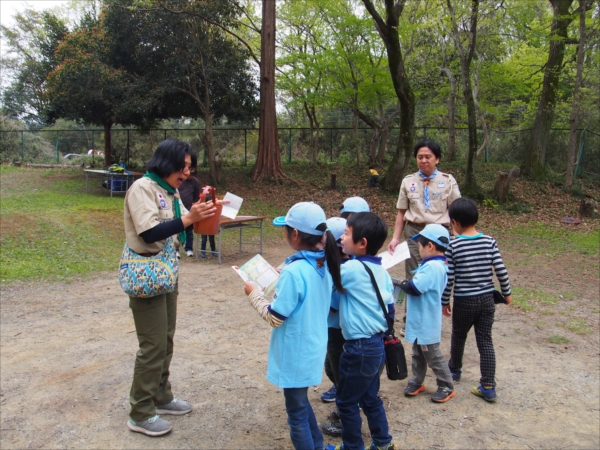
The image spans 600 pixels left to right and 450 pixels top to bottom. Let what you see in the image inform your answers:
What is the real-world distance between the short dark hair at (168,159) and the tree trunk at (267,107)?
13365 mm

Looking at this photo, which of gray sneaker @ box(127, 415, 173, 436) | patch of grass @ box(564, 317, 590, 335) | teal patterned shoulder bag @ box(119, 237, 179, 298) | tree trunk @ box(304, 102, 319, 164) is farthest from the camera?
tree trunk @ box(304, 102, 319, 164)

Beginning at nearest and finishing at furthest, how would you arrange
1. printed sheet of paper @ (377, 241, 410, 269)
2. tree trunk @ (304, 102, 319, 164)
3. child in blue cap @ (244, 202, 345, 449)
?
child in blue cap @ (244, 202, 345, 449) → printed sheet of paper @ (377, 241, 410, 269) → tree trunk @ (304, 102, 319, 164)

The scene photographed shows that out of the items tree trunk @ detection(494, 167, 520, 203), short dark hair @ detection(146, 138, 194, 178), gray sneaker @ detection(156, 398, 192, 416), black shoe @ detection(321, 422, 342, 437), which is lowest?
black shoe @ detection(321, 422, 342, 437)

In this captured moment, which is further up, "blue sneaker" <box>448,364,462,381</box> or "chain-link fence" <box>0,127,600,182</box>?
"chain-link fence" <box>0,127,600,182</box>

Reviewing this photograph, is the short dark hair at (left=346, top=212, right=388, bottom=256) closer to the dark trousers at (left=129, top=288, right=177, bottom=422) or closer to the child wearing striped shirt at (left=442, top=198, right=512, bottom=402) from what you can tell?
the child wearing striped shirt at (left=442, top=198, right=512, bottom=402)

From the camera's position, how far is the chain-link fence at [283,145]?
19469 mm

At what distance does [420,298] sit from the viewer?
3.43 metres

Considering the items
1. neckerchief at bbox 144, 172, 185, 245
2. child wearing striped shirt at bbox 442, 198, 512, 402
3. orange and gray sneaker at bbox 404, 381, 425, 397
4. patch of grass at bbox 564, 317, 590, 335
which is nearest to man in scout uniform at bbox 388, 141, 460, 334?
child wearing striped shirt at bbox 442, 198, 512, 402

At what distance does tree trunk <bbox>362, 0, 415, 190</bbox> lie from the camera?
45.1ft

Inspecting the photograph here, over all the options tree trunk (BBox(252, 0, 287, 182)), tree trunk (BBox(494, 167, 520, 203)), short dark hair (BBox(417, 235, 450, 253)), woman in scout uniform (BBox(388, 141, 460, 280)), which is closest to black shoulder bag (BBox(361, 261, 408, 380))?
short dark hair (BBox(417, 235, 450, 253))

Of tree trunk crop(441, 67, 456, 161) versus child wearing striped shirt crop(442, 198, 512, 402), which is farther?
tree trunk crop(441, 67, 456, 161)

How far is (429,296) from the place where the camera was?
11.2ft

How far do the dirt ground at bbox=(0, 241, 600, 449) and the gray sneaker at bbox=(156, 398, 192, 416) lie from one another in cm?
4

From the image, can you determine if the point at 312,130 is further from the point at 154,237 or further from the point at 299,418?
the point at 299,418
